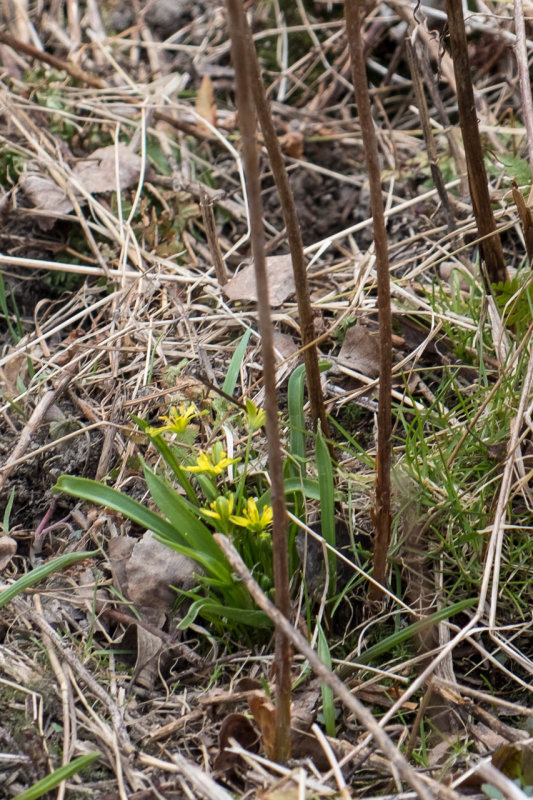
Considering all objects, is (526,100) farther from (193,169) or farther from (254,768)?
(254,768)

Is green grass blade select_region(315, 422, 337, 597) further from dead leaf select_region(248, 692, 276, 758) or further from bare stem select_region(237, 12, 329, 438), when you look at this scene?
dead leaf select_region(248, 692, 276, 758)

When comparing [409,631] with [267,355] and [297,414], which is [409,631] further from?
[267,355]

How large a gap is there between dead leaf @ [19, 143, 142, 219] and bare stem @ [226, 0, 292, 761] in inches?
64.8

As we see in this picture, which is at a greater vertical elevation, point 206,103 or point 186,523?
point 206,103

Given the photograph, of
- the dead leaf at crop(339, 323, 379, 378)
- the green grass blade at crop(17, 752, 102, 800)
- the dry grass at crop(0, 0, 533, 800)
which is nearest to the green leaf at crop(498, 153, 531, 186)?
the dry grass at crop(0, 0, 533, 800)

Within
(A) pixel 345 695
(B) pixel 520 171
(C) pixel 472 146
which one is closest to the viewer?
(A) pixel 345 695

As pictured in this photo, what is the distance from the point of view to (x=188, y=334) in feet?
7.58

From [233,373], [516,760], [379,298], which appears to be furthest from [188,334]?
[516,760]

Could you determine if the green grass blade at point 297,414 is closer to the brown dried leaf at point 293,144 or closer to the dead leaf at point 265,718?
the dead leaf at point 265,718

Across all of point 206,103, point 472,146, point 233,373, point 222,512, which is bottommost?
point 222,512

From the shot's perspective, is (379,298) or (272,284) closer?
(379,298)

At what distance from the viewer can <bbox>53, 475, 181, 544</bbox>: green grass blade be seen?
1653mm

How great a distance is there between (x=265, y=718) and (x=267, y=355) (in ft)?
2.24

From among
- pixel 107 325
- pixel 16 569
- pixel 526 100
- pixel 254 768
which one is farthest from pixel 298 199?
pixel 254 768
